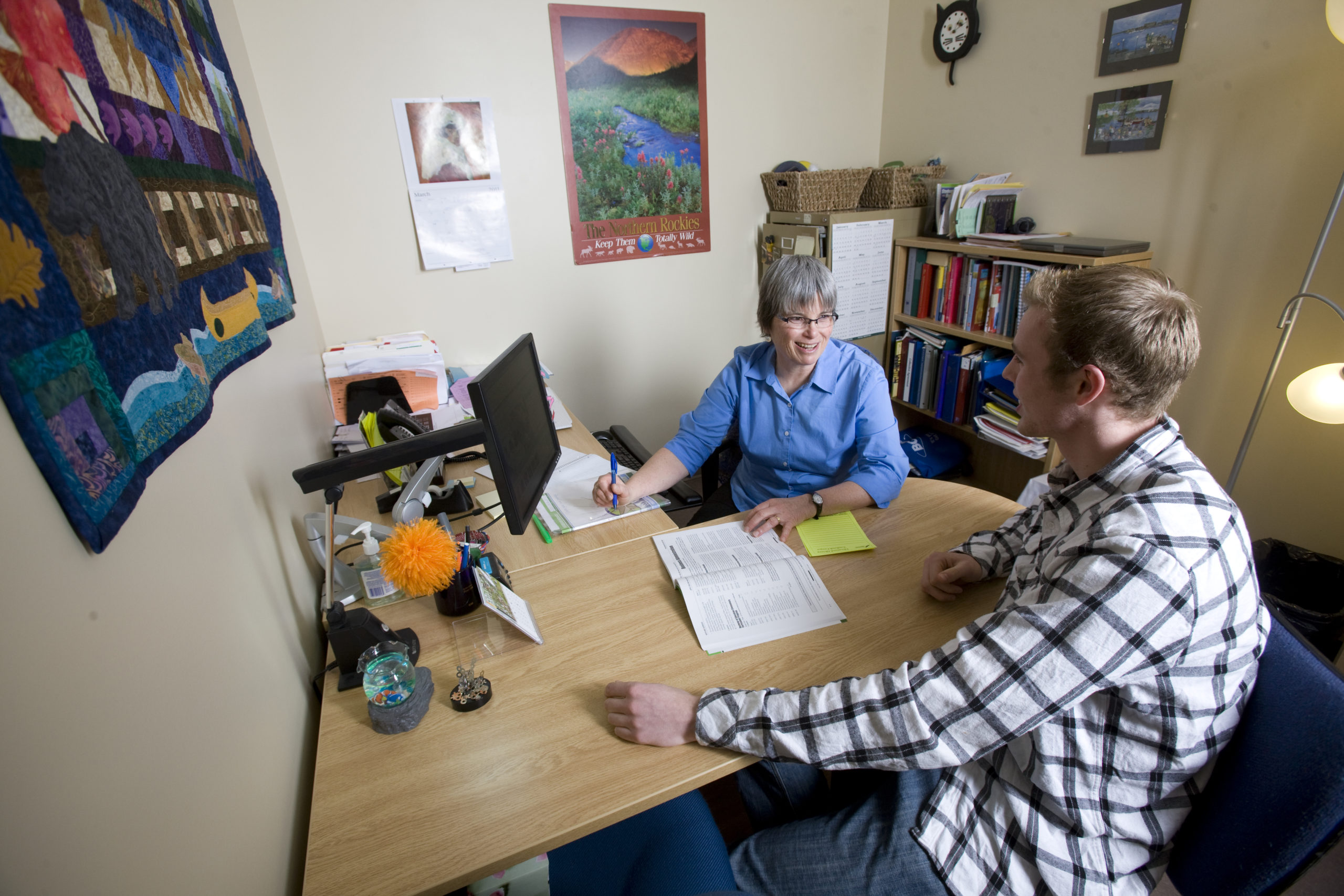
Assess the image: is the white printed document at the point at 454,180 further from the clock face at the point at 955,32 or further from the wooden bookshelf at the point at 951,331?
the clock face at the point at 955,32

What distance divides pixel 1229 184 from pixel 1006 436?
3.45ft

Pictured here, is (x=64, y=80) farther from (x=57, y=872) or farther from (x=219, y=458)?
(x=57, y=872)

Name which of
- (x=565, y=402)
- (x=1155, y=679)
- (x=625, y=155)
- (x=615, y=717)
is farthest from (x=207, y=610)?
(x=625, y=155)

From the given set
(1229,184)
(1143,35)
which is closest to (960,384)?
(1229,184)

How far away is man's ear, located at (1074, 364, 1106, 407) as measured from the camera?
33.9 inches

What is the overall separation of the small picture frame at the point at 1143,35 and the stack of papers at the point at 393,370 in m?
2.60

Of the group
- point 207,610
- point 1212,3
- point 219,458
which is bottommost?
point 207,610

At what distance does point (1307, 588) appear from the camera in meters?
1.89

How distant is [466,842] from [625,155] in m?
2.50

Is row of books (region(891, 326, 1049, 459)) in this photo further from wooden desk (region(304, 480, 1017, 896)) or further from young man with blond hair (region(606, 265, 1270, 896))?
young man with blond hair (region(606, 265, 1270, 896))

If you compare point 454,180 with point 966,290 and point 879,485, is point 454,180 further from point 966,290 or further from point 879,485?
point 966,290

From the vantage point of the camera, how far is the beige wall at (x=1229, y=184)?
1.80 metres

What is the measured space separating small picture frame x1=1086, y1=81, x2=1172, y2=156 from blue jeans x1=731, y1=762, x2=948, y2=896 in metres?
2.33

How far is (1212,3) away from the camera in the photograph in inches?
75.5
